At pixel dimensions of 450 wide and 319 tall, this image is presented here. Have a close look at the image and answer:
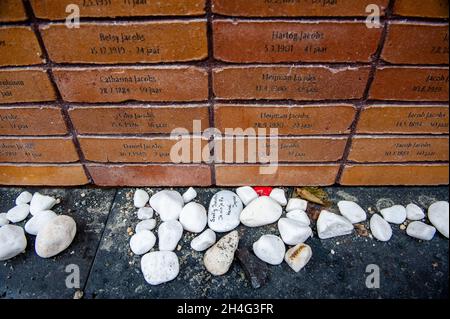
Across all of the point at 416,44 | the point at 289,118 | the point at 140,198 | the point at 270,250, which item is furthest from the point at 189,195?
the point at 416,44

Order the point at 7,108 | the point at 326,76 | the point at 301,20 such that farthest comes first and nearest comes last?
the point at 7,108 < the point at 326,76 < the point at 301,20

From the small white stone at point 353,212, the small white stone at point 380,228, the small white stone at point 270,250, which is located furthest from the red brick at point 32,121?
the small white stone at point 380,228

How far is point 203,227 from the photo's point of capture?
1.35 metres

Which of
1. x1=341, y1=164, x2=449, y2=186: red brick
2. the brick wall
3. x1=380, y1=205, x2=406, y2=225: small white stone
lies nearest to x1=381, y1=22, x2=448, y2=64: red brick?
the brick wall

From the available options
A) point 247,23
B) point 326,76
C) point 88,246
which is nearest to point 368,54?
point 326,76

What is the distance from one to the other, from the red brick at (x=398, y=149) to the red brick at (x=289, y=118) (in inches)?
4.5

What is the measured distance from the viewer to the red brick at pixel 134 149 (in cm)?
138

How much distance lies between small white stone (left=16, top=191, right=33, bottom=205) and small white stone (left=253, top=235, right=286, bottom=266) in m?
1.04

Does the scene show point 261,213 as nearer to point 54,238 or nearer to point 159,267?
point 159,267

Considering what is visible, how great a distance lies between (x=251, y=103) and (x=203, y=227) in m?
0.53

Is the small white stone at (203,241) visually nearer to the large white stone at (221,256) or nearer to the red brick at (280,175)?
the large white stone at (221,256)

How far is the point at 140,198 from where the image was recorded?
146cm

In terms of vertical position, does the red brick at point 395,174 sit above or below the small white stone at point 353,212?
above
